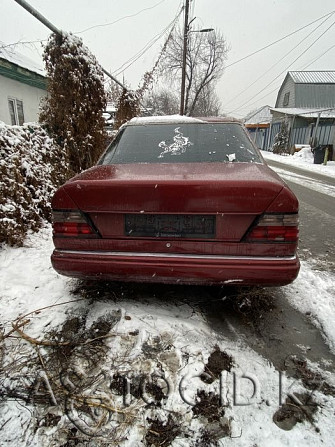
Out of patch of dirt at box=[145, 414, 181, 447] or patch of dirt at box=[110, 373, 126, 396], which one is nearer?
patch of dirt at box=[145, 414, 181, 447]

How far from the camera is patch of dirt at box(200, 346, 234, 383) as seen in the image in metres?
1.62

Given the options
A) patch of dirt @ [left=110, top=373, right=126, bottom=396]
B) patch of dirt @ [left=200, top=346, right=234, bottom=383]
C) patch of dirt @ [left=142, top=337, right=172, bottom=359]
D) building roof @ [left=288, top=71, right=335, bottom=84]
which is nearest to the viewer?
patch of dirt @ [left=110, top=373, right=126, bottom=396]

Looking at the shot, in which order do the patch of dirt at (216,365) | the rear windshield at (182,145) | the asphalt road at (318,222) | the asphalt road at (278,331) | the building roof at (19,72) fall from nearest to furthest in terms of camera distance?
1. the patch of dirt at (216,365)
2. the asphalt road at (278,331)
3. the rear windshield at (182,145)
4. the asphalt road at (318,222)
5. the building roof at (19,72)

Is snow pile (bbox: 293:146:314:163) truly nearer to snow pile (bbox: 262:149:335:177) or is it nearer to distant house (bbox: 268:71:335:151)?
snow pile (bbox: 262:149:335:177)

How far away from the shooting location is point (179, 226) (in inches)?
74.2

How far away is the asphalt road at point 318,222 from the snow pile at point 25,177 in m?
3.69

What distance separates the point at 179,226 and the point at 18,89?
39.1 feet

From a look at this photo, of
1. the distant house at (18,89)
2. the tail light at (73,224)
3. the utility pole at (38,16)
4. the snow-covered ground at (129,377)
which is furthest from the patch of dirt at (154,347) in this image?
the distant house at (18,89)

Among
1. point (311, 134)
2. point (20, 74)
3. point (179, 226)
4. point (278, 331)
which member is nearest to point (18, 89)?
point (20, 74)

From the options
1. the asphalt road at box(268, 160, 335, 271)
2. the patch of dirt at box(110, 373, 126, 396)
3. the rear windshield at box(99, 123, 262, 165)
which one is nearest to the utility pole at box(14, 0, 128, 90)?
the rear windshield at box(99, 123, 262, 165)

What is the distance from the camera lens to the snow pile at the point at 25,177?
10.7 ft

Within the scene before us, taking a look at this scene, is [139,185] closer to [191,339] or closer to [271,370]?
[191,339]

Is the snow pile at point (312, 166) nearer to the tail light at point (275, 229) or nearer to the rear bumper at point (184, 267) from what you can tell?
the tail light at point (275, 229)

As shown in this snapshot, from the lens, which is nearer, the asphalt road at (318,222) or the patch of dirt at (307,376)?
the patch of dirt at (307,376)
